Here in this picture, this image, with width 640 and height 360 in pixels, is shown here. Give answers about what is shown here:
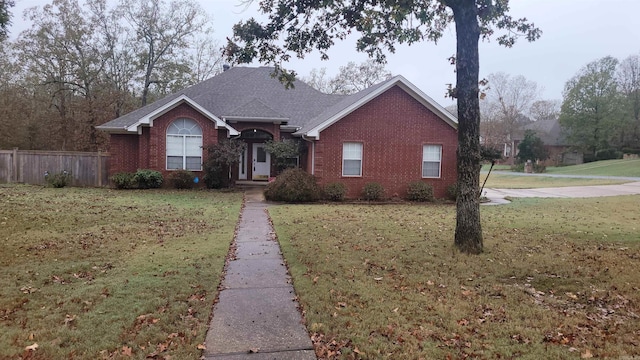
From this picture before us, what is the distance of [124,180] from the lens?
19.7m

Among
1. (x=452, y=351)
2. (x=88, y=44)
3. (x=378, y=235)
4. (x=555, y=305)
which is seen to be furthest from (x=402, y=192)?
(x=88, y=44)

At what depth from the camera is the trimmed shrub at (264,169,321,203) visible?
16.5m

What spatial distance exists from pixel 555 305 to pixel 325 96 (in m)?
22.0

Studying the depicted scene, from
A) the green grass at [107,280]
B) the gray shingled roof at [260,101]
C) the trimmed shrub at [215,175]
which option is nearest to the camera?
the green grass at [107,280]

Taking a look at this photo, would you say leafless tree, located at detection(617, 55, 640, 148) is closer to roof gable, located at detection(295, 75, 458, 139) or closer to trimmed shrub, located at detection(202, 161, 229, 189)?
roof gable, located at detection(295, 75, 458, 139)

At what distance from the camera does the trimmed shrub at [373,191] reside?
703 inches

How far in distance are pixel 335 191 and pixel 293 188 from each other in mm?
2021

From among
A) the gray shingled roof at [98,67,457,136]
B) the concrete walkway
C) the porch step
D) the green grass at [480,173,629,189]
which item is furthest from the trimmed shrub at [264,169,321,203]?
the green grass at [480,173,629,189]

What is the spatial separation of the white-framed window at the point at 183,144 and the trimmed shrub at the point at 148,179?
88 cm

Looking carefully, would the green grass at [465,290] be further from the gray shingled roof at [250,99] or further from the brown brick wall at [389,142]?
the gray shingled roof at [250,99]

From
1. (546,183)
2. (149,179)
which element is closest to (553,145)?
(546,183)

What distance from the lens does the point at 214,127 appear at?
20.5 metres

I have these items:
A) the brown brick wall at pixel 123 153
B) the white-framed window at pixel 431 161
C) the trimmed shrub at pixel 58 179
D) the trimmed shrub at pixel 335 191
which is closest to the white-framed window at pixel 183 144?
the brown brick wall at pixel 123 153

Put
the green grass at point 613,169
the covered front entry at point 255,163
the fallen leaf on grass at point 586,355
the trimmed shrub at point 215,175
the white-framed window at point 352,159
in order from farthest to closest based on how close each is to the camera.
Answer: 1. the green grass at point 613,169
2. the covered front entry at point 255,163
3. the trimmed shrub at point 215,175
4. the white-framed window at point 352,159
5. the fallen leaf on grass at point 586,355
